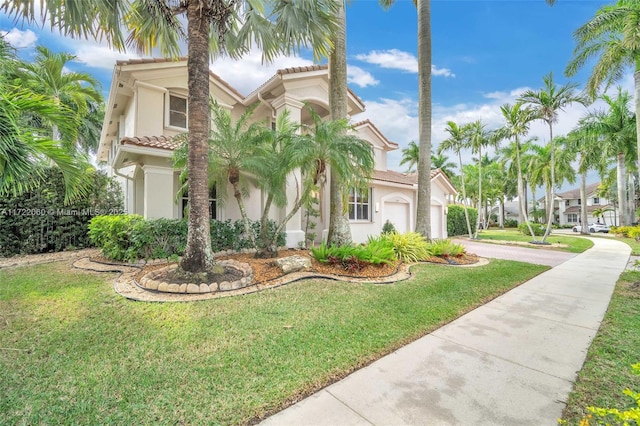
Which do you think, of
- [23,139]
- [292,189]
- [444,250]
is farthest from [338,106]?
[23,139]

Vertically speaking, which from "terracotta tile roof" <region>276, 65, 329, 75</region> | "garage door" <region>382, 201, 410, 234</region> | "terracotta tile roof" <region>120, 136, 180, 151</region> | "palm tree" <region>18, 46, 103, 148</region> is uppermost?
"palm tree" <region>18, 46, 103, 148</region>

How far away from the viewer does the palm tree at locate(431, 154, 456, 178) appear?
3453cm

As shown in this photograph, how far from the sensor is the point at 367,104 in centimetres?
1442

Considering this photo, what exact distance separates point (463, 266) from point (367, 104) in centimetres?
948

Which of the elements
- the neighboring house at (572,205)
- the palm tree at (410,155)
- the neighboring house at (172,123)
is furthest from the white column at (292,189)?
the neighboring house at (572,205)

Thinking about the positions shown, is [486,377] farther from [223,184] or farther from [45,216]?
[45,216]

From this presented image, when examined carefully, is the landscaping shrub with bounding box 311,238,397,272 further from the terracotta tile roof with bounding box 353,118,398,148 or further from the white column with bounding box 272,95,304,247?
the terracotta tile roof with bounding box 353,118,398,148

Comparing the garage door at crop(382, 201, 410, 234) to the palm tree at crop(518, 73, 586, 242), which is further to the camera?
the garage door at crop(382, 201, 410, 234)

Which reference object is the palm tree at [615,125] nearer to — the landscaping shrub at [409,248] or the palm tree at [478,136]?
the palm tree at [478,136]

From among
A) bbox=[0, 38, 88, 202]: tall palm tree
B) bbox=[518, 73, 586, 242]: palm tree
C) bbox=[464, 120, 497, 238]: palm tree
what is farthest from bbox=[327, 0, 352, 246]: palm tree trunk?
bbox=[518, 73, 586, 242]: palm tree

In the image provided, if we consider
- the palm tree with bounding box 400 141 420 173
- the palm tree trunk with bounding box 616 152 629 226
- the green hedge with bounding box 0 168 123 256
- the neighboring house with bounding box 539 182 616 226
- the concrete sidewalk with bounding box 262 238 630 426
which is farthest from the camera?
the neighboring house with bounding box 539 182 616 226

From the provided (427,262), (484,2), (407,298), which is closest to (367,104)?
(484,2)

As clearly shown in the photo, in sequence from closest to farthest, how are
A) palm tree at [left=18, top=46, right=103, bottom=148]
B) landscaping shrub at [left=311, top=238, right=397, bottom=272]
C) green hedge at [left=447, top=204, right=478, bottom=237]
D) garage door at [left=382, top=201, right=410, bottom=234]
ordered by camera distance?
landscaping shrub at [left=311, top=238, right=397, bottom=272] < palm tree at [left=18, top=46, right=103, bottom=148] < garage door at [left=382, top=201, right=410, bottom=234] < green hedge at [left=447, top=204, right=478, bottom=237]

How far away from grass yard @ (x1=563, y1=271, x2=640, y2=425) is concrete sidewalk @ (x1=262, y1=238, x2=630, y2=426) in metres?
0.10
